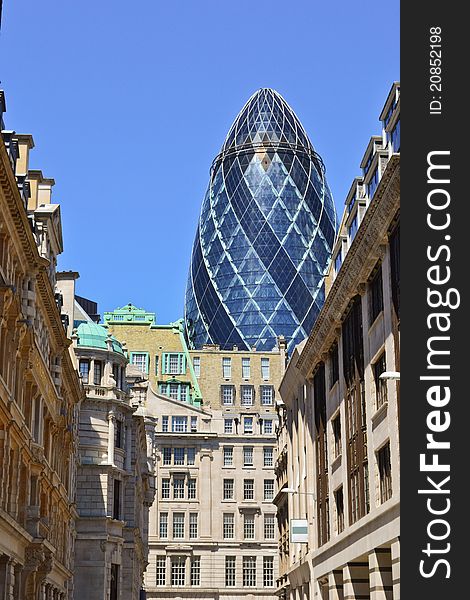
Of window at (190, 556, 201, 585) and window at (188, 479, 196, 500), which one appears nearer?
window at (190, 556, 201, 585)

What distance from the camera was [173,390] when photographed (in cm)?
16388

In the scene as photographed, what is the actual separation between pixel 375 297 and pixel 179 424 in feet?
359

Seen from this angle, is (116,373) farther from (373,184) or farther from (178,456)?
(178,456)

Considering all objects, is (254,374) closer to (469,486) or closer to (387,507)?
(387,507)

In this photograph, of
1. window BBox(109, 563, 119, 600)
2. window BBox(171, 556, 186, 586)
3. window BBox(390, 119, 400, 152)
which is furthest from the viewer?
window BBox(171, 556, 186, 586)

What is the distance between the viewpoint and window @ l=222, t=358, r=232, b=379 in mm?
174000

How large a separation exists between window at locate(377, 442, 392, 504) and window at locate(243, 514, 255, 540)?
10846 cm

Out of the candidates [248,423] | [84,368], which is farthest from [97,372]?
[248,423]

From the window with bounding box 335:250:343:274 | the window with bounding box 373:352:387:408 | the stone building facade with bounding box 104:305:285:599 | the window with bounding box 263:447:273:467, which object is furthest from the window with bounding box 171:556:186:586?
the window with bounding box 373:352:387:408

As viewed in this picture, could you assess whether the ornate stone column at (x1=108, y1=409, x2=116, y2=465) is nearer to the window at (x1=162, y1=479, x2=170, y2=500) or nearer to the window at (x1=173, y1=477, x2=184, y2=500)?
the window at (x1=162, y1=479, x2=170, y2=500)

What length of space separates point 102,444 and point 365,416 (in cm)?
3835

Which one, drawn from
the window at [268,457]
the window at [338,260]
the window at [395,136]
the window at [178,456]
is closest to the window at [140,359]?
the window at [178,456]

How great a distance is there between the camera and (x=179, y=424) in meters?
152

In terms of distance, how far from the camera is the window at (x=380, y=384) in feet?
140
